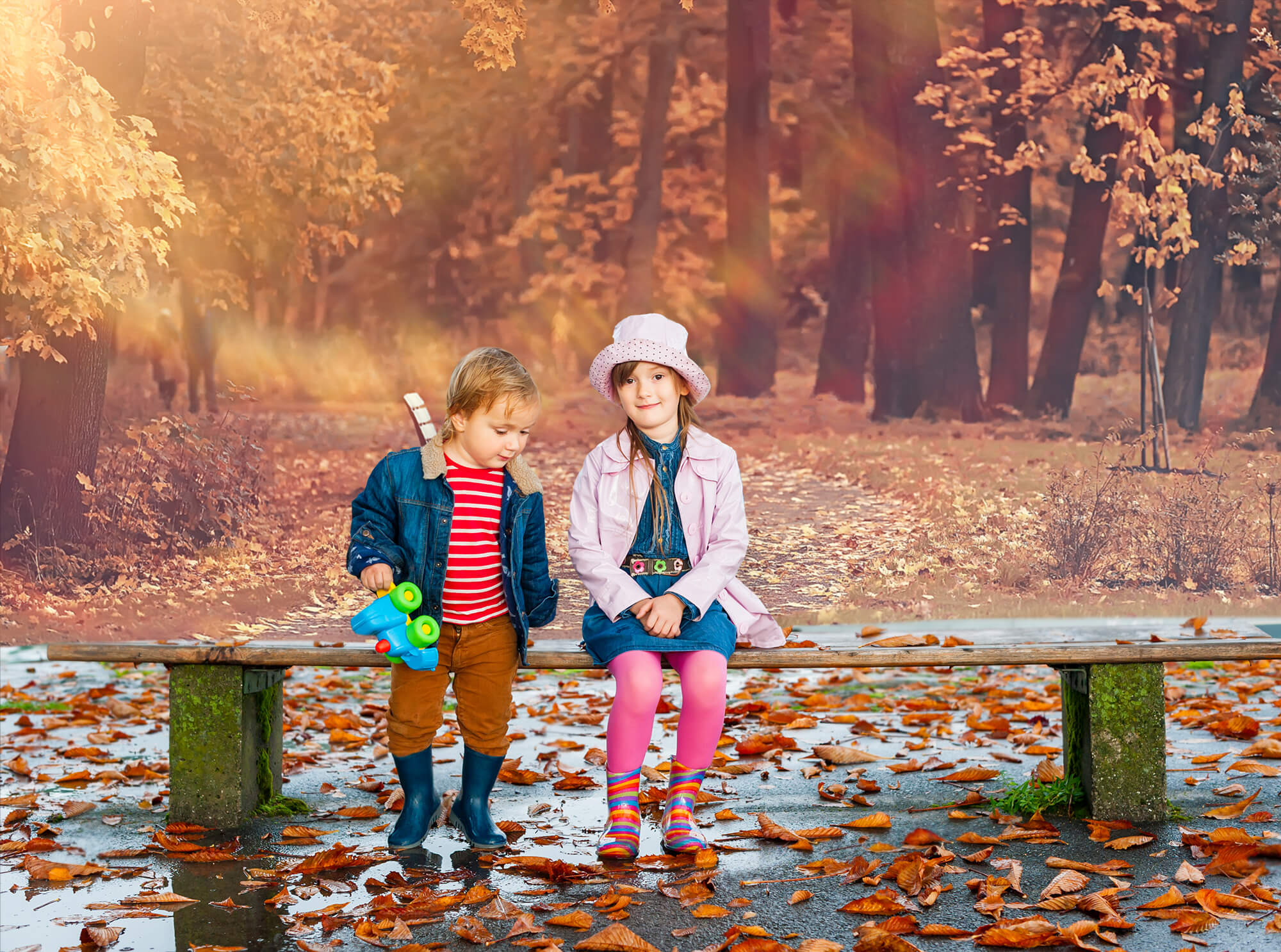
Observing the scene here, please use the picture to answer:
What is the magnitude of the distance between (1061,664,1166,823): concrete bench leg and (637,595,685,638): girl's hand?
130 cm

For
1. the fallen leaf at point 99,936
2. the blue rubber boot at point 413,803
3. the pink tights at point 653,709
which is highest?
the pink tights at point 653,709

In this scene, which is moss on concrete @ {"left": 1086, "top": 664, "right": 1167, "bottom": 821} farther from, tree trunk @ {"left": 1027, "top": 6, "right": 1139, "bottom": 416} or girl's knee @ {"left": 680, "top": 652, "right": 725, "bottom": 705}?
tree trunk @ {"left": 1027, "top": 6, "right": 1139, "bottom": 416}

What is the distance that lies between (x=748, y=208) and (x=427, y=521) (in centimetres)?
419

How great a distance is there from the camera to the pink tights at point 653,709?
3.67 m

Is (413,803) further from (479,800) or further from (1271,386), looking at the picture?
(1271,386)

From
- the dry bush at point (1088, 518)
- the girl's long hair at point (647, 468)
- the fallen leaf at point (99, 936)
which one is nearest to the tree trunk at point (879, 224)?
the dry bush at point (1088, 518)

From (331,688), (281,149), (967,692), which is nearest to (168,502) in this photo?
(331,688)

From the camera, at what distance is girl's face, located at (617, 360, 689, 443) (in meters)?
3.85

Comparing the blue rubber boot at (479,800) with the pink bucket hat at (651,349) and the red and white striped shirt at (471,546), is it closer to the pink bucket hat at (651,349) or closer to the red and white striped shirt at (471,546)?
the red and white striped shirt at (471,546)

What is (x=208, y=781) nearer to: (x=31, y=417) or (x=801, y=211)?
(x=31, y=417)

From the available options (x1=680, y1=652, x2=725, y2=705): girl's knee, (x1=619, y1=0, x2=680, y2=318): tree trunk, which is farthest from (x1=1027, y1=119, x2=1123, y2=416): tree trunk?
(x1=680, y1=652, x2=725, y2=705): girl's knee

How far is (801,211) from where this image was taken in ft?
24.2

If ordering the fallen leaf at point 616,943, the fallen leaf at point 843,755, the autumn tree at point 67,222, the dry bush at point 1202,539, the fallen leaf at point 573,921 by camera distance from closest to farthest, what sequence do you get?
1. the fallen leaf at point 616,943
2. the fallen leaf at point 573,921
3. the fallen leaf at point 843,755
4. the autumn tree at point 67,222
5. the dry bush at point 1202,539

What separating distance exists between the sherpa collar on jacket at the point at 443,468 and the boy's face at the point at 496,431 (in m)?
0.05
